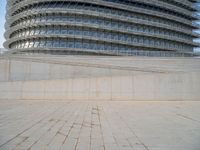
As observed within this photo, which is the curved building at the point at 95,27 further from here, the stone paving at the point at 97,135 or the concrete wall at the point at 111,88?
the stone paving at the point at 97,135

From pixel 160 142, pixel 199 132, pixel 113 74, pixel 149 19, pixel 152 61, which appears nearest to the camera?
pixel 160 142

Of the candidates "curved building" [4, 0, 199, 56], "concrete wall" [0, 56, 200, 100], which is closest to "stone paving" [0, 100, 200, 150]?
"concrete wall" [0, 56, 200, 100]

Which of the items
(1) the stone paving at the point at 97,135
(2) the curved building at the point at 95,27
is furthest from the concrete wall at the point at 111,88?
(2) the curved building at the point at 95,27

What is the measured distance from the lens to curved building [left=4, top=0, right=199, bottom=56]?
Result: 54.6m

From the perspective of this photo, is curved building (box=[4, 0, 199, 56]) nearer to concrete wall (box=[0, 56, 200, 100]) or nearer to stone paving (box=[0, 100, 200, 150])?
concrete wall (box=[0, 56, 200, 100])

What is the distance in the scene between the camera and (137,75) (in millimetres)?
23969

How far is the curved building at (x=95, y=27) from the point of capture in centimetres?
5456

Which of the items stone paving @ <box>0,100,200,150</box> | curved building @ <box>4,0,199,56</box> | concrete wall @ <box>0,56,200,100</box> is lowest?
stone paving @ <box>0,100,200,150</box>

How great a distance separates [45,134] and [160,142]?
3.41 m

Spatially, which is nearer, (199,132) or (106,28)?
(199,132)

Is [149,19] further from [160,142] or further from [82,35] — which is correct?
[160,142]

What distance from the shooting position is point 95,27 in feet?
182

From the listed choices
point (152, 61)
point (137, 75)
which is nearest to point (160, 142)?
point (137, 75)

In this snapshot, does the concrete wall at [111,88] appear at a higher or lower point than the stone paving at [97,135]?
higher
